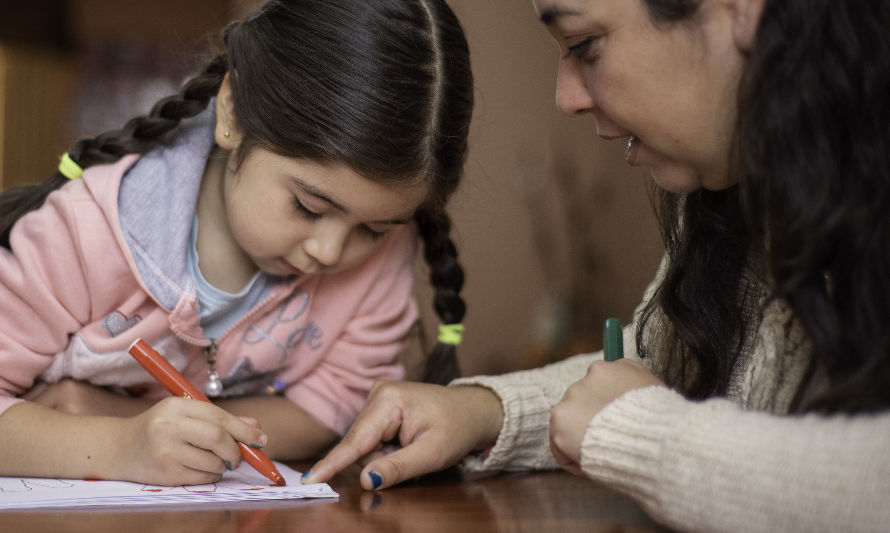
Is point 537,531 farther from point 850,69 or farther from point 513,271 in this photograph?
point 513,271

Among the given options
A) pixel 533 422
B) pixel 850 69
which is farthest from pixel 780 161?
pixel 533 422

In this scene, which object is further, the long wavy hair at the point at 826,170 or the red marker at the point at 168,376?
the red marker at the point at 168,376

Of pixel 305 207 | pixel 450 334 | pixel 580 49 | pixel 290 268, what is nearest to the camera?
pixel 580 49

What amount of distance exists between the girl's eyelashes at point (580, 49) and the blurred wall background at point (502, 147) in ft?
6.21

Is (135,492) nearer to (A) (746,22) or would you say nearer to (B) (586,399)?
(B) (586,399)

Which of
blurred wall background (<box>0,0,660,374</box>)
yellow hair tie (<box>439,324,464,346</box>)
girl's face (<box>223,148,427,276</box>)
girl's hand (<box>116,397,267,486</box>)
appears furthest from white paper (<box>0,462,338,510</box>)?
blurred wall background (<box>0,0,660,374</box>)

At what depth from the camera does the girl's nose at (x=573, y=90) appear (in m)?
0.78

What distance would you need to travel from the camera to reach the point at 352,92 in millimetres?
958

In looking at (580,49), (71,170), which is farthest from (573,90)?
(71,170)

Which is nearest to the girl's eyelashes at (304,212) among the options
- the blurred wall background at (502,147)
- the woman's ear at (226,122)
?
the woman's ear at (226,122)

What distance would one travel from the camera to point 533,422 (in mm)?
958

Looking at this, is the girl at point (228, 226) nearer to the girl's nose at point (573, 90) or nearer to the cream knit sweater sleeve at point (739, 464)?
the girl's nose at point (573, 90)

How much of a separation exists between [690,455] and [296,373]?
29.1 inches

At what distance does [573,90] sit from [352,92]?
0.28 metres
